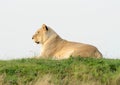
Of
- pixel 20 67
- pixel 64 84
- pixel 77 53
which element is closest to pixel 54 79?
pixel 64 84

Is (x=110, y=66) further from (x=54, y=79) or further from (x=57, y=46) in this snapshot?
(x=57, y=46)

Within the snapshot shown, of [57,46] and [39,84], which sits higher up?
[57,46]

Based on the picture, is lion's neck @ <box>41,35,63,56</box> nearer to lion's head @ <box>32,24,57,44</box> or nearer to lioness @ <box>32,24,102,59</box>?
lioness @ <box>32,24,102,59</box>

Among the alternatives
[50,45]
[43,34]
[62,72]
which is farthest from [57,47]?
[62,72]

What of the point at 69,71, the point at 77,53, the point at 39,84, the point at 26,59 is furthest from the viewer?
the point at 77,53

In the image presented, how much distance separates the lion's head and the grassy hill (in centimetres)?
429

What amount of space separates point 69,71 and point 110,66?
1138 mm

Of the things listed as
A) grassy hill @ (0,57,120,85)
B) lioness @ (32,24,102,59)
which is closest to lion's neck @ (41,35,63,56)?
lioness @ (32,24,102,59)

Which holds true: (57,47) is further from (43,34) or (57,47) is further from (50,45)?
(43,34)

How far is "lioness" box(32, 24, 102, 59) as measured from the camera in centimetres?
1855

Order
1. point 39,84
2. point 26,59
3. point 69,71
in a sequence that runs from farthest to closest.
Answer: point 26,59
point 69,71
point 39,84

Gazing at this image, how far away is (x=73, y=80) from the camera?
14.4 metres

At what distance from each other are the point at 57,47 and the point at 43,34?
3.08 feet

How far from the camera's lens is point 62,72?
15.0 m
